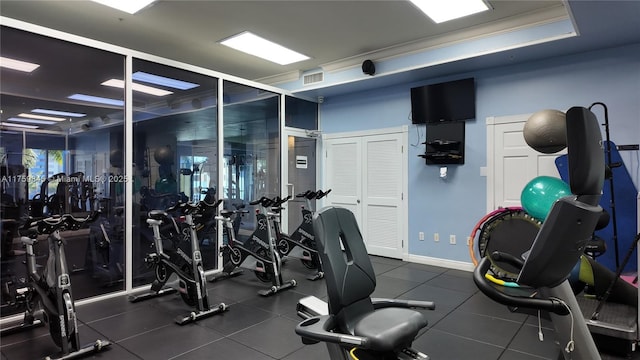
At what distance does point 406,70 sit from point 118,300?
4835 mm

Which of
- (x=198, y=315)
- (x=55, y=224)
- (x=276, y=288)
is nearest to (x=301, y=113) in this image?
(x=276, y=288)

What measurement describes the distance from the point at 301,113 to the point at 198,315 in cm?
435

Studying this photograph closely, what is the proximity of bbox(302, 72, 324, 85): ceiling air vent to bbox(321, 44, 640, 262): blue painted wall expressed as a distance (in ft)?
2.15

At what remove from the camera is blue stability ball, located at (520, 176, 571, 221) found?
11.5 ft

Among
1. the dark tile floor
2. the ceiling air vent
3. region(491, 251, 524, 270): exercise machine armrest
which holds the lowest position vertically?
the dark tile floor

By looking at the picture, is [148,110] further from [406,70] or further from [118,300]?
[406,70]

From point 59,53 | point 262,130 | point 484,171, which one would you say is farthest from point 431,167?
point 59,53

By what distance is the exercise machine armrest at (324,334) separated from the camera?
4.84 feet

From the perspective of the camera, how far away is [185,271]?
3934 mm

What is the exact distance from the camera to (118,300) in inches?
157

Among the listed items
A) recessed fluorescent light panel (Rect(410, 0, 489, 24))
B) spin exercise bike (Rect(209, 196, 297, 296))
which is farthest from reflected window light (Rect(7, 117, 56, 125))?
recessed fluorescent light panel (Rect(410, 0, 489, 24))

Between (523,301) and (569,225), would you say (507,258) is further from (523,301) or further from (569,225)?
(569,225)

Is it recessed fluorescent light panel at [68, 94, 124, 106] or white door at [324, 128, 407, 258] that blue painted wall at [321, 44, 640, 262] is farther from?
recessed fluorescent light panel at [68, 94, 124, 106]

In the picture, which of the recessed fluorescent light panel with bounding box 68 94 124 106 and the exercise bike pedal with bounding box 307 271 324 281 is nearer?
the recessed fluorescent light panel with bounding box 68 94 124 106
